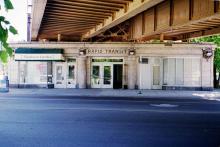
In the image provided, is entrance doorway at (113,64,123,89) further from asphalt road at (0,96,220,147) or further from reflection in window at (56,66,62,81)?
asphalt road at (0,96,220,147)

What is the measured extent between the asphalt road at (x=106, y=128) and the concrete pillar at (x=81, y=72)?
16901mm

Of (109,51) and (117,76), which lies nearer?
(109,51)

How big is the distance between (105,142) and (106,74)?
24918 millimetres

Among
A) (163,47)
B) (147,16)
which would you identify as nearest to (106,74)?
(163,47)

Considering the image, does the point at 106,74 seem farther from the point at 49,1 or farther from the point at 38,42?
the point at 49,1

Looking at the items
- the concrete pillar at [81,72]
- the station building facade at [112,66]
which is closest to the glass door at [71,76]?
the station building facade at [112,66]

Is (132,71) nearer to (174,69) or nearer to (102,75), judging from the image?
(102,75)

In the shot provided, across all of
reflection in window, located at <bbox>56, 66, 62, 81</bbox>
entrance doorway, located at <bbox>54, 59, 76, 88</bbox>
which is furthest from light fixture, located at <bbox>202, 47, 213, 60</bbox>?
reflection in window, located at <bbox>56, 66, 62, 81</bbox>

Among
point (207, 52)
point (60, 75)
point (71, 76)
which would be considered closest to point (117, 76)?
point (71, 76)

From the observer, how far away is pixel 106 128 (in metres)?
11.9

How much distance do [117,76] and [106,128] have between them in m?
22.8

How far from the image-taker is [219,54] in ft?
125

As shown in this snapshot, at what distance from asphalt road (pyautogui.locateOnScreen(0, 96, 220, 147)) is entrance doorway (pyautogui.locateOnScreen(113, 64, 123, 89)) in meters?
17.5

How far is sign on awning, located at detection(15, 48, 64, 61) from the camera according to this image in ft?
108
